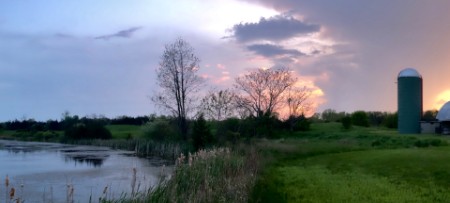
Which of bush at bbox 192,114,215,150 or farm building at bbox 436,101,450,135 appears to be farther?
farm building at bbox 436,101,450,135

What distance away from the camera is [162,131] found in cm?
5028

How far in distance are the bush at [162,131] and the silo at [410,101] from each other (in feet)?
86.8

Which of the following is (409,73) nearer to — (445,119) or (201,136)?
(445,119)

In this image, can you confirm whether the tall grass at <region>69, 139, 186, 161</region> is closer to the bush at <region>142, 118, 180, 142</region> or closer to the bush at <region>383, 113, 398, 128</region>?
the bush at <region>142, 118, 180, 142</region>

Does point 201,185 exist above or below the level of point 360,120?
below

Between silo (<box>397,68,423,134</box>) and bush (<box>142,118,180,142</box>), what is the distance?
1041 inches

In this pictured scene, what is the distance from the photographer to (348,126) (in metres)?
66.2

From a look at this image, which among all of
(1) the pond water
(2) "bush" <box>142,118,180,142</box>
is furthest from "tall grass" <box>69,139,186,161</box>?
(1) the pond water

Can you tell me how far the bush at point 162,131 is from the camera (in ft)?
162

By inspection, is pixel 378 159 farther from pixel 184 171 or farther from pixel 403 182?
pixel 184 171

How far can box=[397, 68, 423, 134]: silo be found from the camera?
56.4m

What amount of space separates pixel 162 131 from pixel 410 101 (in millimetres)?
28559

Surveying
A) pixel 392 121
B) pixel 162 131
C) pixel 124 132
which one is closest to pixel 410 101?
pixel 392 121

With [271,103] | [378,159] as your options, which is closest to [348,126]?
[271,103]
